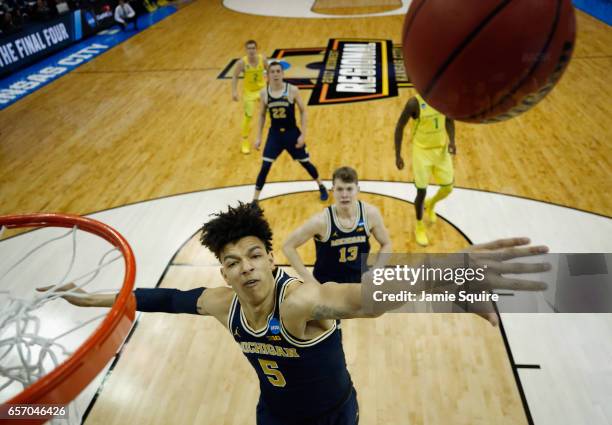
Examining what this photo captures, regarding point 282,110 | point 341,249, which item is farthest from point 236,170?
point 341,249

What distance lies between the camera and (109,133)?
7.81 m

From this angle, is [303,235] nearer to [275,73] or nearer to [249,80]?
[275,73]

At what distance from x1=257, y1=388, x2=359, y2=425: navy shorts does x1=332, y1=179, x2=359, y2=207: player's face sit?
1.34 metres

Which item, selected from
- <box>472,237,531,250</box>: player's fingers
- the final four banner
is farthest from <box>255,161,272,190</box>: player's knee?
<box>472,237,531,250</box>: player's fingers

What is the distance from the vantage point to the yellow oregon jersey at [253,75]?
22.5 ft

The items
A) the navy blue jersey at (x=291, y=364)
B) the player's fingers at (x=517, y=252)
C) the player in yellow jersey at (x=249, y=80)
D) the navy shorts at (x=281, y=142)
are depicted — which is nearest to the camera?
the player's fingers at (x=517, y=252)

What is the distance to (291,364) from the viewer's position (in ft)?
6.68

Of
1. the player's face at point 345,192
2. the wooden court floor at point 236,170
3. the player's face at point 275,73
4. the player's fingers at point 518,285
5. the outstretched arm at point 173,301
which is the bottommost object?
the wooden court floor at point 236,170

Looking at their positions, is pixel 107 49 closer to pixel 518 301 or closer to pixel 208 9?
pixel 208 9

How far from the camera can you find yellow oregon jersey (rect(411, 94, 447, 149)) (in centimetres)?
419

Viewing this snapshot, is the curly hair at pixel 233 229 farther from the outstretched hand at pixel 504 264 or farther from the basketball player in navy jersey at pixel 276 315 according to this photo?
the outstretched hand at pixel 504 264

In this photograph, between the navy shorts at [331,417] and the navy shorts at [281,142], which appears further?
the navy shorts at [281,142]

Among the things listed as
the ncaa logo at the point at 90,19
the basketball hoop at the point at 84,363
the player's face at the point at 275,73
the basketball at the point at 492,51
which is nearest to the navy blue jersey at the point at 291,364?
the basketball hoop at the point at 84,363

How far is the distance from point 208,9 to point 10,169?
11.5m
